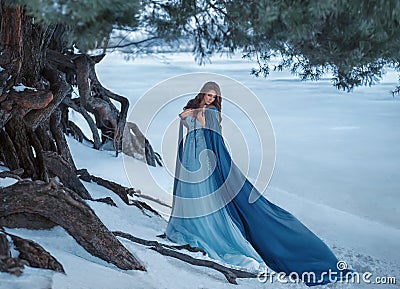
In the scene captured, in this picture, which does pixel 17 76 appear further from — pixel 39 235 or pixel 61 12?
pixel 61 12

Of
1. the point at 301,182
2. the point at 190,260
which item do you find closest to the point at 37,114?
the point at 190,260

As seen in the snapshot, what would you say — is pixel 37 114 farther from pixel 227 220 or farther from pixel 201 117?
pixel 227 220

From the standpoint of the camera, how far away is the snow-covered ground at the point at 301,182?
1846 millimetres

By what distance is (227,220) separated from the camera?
8.68 feet

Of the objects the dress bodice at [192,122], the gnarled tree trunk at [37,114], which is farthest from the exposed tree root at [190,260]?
the dress bodice at [192,122]

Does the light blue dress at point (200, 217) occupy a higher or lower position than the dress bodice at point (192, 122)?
lower

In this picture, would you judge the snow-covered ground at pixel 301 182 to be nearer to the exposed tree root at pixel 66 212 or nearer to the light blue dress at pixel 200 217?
the exposed tree root at pixel 66 212

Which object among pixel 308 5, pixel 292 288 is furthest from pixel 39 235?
pixel 308 5

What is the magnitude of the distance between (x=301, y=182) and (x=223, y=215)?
9.05 feet

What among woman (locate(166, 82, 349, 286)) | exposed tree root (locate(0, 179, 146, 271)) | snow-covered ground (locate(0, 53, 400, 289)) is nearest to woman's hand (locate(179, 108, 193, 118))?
woman (locate(166, 82, 349, 286))

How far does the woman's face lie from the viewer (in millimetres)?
2627

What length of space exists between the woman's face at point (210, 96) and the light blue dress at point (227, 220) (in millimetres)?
41

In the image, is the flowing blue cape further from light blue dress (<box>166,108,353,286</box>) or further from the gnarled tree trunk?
the gnarled tree trunk

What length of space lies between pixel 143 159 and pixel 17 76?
2758mm
